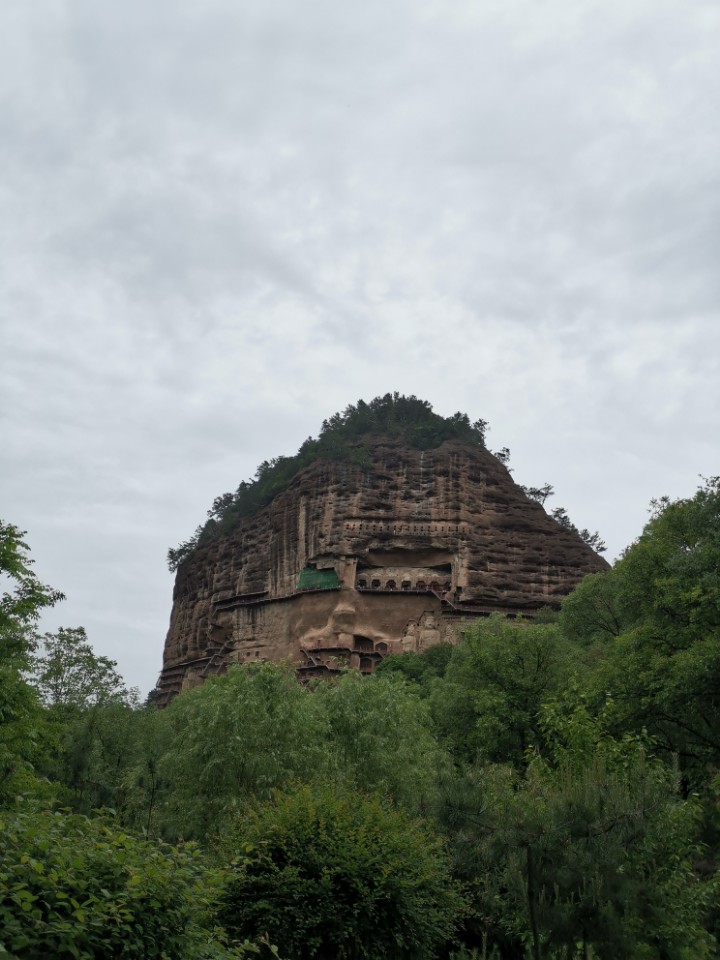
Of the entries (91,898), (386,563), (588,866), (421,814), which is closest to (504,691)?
(421,814)

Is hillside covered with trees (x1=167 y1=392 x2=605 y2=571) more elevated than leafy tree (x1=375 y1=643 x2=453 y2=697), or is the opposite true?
hillside covered with trees (x1=167 y1=392 x2=605 y2=571)

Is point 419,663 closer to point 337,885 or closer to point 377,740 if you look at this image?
point 377,740

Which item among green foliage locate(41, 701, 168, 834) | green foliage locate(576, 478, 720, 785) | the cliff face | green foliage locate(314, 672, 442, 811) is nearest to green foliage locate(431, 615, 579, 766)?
green foliage locate(314, 672, 442, 811)

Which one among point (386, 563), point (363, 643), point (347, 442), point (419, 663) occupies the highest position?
point (347, 442)

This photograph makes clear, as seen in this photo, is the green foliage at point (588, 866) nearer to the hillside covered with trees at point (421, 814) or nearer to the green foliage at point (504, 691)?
the hillside covered with trees at point (421, 814)

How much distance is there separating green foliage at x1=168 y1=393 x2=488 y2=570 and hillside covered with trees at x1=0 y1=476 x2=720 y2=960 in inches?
2506

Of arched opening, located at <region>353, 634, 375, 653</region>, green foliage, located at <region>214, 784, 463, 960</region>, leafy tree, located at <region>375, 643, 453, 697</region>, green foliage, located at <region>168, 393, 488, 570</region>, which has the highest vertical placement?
Result: green foliage, located at <region>168, 393, 488, 570</region>

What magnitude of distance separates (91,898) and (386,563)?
82.2 metres

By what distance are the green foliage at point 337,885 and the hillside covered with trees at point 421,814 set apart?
0.13 ft

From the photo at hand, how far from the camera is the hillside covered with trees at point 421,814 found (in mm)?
10414

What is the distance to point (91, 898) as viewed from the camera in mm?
9242

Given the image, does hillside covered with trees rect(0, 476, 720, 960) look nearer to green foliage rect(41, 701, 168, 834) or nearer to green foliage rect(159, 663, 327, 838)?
green foliage rect(159, 663, 327, 838)

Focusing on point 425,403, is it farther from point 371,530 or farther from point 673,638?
point 673,638

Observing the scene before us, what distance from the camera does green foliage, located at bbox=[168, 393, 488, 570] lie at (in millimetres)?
100125
